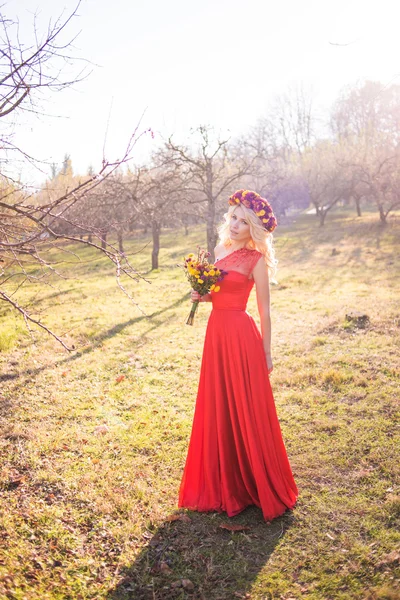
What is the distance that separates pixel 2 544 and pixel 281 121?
6867 cm

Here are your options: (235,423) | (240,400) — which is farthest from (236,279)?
(235,423)

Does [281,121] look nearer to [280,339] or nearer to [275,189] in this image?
[275,189]

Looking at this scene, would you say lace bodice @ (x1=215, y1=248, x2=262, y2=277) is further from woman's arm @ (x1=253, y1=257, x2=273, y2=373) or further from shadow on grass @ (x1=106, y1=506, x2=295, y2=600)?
shadow on grass @ (x1=106, y1=506, x2=295, y2=600)

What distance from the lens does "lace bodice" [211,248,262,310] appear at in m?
4.25

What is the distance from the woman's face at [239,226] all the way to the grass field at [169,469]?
145 cm

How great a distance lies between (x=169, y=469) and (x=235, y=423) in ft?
4.64

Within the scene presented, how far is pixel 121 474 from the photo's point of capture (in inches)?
201

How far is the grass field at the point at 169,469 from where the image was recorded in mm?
3525

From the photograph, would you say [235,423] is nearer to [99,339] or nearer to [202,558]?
[202,558]

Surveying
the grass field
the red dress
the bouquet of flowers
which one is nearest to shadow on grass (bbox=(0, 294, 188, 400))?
the grass field

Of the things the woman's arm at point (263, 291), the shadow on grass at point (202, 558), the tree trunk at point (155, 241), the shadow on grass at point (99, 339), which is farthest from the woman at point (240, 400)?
the tree trunk at point (155, 241)

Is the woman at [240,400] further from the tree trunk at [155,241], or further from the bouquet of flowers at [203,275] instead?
the tree trunk at [155,241]

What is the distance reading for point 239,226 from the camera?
4.32 meters

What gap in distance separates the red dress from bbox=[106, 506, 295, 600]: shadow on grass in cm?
13
